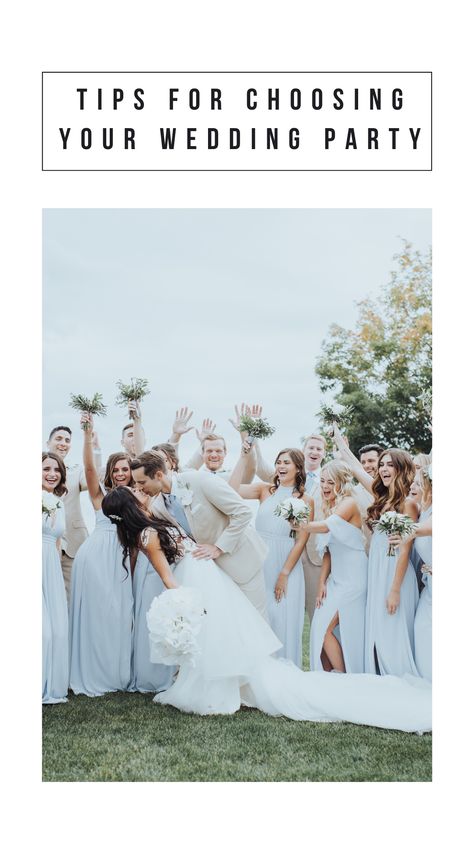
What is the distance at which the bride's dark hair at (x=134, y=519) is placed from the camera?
6914mm

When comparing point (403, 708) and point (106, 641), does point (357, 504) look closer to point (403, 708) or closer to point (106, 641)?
point (403, 708)

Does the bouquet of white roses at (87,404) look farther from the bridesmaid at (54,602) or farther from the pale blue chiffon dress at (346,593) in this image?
the pale blue chiffon dress at (346,593)

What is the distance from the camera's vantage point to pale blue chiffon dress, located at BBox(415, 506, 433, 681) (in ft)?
23.1

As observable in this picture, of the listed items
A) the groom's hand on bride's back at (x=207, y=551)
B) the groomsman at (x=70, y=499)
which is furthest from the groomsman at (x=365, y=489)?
the groomsman at (x=70, y=499)

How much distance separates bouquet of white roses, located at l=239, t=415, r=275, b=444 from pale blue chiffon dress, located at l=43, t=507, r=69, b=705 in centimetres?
177

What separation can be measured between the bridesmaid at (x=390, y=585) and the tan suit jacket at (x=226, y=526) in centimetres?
99

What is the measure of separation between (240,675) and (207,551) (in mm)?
1048

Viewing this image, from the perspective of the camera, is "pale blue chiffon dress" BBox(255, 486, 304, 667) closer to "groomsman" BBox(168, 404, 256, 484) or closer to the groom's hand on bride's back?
"groomsman" BBox(168, 404, 256, 484)

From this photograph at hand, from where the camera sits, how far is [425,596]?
7.11 meters

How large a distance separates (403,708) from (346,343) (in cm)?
865

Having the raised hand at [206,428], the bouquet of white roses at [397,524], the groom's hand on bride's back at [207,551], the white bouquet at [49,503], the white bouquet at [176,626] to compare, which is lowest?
the white bouquet at [176,626]

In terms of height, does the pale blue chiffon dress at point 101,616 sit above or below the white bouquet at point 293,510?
below
